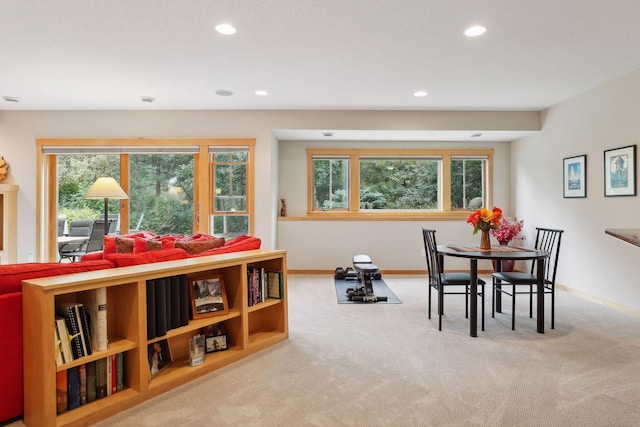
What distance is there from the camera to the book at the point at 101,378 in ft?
6.64

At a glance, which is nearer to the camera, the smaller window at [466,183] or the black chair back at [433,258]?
the black chair back at [433,258]

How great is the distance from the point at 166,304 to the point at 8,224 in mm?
4524

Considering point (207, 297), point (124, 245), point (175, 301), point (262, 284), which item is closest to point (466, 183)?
point (262, 284)

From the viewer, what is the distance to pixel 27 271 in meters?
1.94

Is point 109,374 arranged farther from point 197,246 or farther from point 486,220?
point 486,220

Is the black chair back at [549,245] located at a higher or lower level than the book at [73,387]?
higher

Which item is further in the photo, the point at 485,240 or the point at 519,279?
the point at 485,240

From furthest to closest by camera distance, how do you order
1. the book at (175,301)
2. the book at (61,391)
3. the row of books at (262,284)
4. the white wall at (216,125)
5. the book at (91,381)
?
the white wall at (216,125), the row of books at (262,284), the book at (175,301), the book at (91,381), the book at (61,391)

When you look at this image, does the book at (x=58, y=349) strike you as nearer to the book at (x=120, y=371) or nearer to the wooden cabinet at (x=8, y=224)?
the book at (x=120, y=371)

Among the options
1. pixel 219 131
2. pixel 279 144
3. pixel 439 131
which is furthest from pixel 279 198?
pixel 439 131

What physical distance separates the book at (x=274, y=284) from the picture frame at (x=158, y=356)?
904 millimetres

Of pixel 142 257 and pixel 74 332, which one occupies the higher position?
pixel 142 257

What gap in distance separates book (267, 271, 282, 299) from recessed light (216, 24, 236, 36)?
1.98 m

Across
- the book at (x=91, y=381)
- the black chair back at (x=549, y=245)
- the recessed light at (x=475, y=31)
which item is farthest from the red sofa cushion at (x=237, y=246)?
the black chair back at (x=549, y=245)
